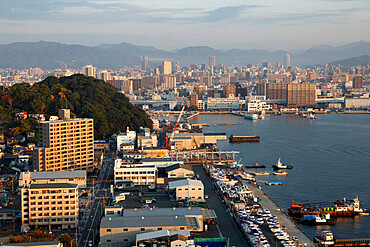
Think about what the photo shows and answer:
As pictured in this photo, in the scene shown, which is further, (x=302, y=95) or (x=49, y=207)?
(x=302, y=95)

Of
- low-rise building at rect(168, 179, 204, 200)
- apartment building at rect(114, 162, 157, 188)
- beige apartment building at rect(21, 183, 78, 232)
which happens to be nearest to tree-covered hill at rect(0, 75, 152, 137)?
apartment building at rect(114, 162, 157, 188)

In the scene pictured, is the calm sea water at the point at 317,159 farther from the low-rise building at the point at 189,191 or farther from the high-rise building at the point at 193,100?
the high-rise building at the point at 193,100

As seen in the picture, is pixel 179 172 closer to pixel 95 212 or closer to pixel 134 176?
pixel 134 176

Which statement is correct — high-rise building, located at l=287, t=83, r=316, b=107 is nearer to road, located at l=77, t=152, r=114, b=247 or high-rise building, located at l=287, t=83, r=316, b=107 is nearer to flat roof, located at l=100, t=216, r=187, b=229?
road, located at l=77, t=152, r=114, b=247

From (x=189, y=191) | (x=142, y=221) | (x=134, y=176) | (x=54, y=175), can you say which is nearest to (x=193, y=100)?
(x=134, y=176)

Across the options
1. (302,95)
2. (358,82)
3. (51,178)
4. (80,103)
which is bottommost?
(51,178)

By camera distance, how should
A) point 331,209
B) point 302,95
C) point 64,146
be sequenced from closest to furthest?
point 331,209 → point 64,146 → point 302,95
